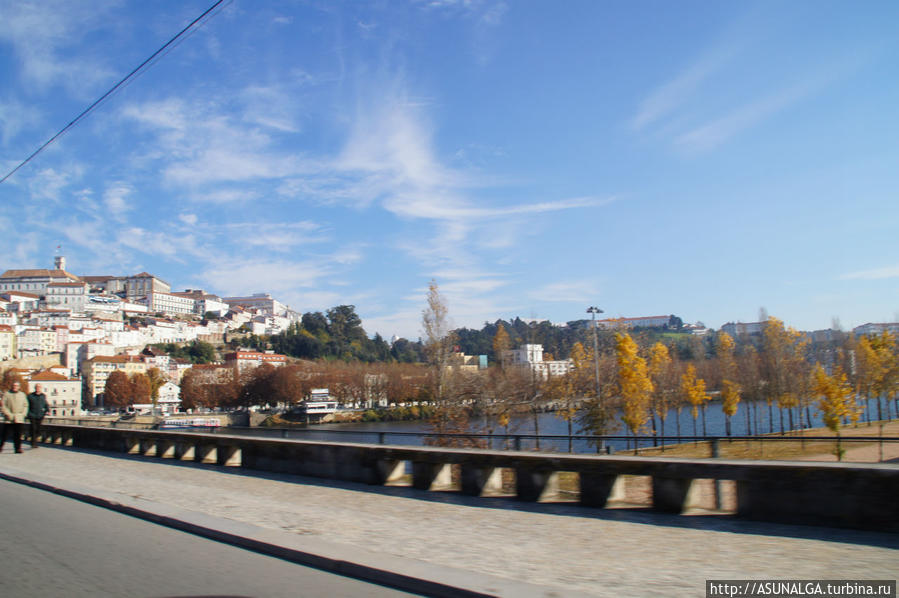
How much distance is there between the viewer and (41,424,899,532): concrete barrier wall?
6277 mm

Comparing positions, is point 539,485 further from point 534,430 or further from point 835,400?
point 835,400

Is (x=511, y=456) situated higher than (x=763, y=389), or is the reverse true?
(x=511, y=456)

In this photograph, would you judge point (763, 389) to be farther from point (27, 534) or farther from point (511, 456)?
point (27, 534)

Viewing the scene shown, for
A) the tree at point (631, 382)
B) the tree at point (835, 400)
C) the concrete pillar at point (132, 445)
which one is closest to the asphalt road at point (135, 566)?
the concrete pillar at point (132, 445)

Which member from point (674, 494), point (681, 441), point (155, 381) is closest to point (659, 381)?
point (681, 441)

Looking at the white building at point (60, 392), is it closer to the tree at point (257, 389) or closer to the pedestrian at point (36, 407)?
the tree at point (257, 389)

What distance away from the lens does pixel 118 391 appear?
12850 cm

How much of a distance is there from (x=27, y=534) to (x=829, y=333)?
109994mm

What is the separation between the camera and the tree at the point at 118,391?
422ft

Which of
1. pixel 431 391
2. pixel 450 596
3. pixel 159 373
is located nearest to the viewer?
pixel 450 596

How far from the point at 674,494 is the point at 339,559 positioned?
421cm

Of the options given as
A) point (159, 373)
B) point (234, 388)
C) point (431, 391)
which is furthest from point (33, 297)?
point (431, 391)

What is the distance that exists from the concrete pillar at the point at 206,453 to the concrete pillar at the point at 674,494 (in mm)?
11208

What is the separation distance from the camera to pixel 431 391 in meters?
35.8
